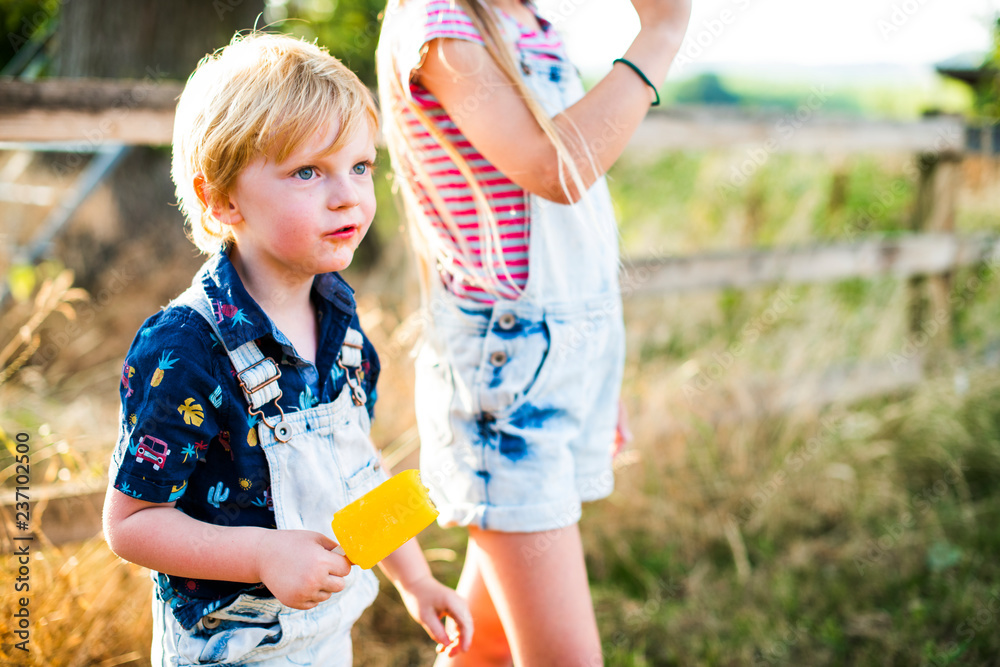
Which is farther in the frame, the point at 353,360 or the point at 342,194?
the point at 353,360

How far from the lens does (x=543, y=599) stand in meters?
1.23

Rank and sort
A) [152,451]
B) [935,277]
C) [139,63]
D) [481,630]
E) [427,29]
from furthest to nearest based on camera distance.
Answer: [139,63]
[935,277]
[481,630]
[427,29]
[152,451]

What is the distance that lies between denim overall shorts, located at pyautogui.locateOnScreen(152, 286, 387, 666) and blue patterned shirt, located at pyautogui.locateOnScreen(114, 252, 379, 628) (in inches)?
0.7

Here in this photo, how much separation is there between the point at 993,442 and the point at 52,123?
3353 millimetres

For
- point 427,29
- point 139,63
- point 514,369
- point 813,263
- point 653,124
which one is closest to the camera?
point 427,29

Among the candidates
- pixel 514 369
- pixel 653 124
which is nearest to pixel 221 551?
pixel 514 369

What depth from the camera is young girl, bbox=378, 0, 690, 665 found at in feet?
3.71

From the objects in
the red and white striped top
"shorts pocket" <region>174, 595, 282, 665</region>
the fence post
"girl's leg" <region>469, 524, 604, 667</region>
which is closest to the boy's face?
the red and white striped top

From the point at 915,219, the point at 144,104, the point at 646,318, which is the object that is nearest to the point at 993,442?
the point at 915,219

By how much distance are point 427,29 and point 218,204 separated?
0.43 metres

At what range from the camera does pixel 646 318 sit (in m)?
4.09

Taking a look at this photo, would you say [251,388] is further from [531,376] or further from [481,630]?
[481,630]

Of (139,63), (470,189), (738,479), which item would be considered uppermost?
(470,189)

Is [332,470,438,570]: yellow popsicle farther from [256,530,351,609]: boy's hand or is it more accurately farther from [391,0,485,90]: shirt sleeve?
[391,0,485,90]: shirt sleeve
